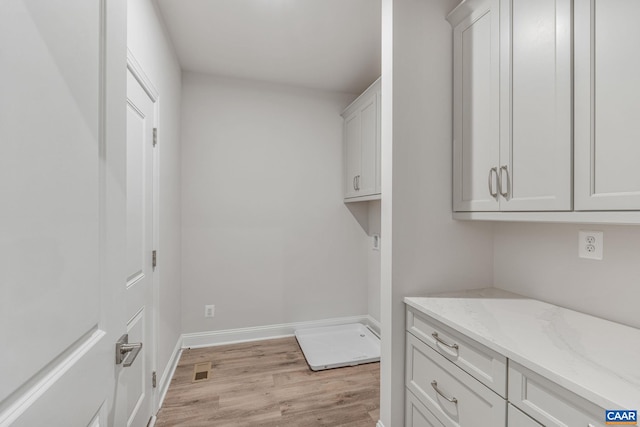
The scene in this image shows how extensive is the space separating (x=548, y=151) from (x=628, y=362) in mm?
748

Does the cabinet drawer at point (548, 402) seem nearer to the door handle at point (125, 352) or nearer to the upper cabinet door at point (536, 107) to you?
the upper cabinet door at point (536, 107)

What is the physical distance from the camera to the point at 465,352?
114 cm

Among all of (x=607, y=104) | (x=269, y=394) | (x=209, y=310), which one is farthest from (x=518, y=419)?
(x=209, y=310)

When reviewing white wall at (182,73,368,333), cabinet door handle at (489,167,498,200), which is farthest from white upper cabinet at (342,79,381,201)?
cabinet door handle at (489,167,498,200)

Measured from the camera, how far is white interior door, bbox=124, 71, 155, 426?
1405 millimetres

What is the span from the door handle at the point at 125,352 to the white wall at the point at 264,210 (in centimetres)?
202

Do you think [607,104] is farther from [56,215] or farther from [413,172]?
[56,215]

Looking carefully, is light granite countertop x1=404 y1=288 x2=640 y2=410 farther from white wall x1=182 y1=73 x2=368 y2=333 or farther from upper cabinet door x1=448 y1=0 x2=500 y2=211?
white wall x1=182 y1=73 x2=368 y2=333

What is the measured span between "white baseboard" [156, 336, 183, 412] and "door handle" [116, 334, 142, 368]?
142 cm

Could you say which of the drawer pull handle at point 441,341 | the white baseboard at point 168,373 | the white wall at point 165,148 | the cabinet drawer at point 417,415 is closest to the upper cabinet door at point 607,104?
the drawer pull handle at point 441,341

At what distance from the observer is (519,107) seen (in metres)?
1.23

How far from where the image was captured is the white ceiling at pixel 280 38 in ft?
6.12

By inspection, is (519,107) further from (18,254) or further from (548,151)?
(18,254)

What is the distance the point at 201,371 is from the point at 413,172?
226cm
